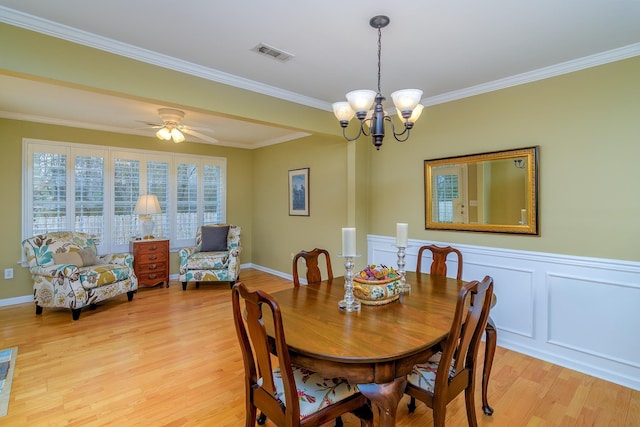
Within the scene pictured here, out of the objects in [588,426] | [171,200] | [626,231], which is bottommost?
[588,426]

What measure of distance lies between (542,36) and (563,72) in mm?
660

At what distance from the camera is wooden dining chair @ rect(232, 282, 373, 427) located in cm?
135

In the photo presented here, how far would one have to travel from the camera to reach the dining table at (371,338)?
4.41 feet

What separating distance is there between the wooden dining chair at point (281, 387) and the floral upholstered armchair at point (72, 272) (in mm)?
3130

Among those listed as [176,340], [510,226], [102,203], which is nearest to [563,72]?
[510,226]

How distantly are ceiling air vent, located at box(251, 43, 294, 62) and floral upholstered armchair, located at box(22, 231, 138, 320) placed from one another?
10.6 feet

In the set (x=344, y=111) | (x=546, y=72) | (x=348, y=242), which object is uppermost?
(x=546, y=72)

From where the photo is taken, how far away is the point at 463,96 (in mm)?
3320

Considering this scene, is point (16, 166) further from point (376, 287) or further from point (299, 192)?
point (376, 287)

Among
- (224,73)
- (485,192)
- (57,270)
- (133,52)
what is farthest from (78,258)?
(485,192)

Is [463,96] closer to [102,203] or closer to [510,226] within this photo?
[510,226]

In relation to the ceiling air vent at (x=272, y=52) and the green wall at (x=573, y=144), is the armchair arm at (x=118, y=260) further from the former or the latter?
the green wall at (x=573, y=144)

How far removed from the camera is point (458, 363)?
1647 millimetres

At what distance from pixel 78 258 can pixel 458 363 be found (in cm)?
441
